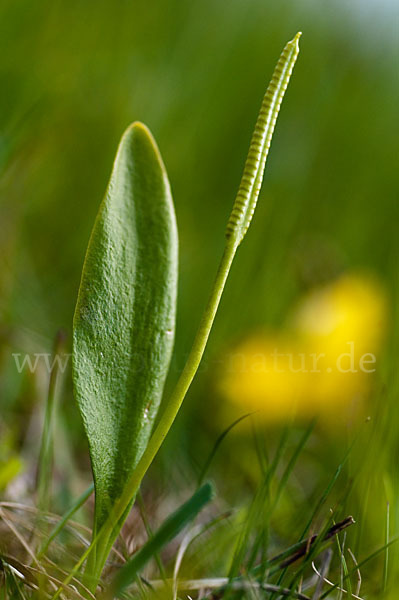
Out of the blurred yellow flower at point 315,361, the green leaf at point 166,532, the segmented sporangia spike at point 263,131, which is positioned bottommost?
the green leaf at point 166,532

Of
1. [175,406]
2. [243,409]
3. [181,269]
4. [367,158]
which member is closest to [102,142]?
[181,269]

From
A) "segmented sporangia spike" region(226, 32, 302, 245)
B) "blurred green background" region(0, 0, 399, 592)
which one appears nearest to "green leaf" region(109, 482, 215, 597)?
"segmented sporangia spike" region(226, 32, 302, 245)

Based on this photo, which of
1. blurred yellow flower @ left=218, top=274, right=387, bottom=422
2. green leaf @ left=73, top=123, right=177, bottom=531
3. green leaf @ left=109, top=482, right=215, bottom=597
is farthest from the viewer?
blurred yellow flower @ left=218, top=274, right=387, bottom=422

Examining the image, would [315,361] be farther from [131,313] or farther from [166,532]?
[166,532]

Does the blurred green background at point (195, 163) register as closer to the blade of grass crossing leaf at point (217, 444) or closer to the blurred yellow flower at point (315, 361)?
the blurred yellow flower at point (315, 361)

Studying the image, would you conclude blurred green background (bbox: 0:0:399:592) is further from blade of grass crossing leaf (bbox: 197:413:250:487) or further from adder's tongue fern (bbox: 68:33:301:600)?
adder's tongue fern (bbox: 68:33:301:600)

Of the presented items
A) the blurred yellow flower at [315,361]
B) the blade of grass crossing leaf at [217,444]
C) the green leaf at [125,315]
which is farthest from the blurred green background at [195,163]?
the green leaf at [125,315]

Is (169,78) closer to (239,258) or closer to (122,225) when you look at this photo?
(239,258)
